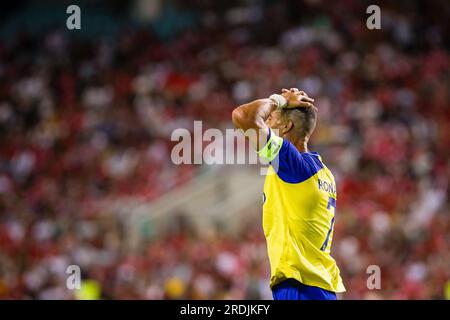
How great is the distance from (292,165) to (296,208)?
1.02 ft

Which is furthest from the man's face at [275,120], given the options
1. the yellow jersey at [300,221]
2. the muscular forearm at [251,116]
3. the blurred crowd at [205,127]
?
the blurred crowd at [205,127]

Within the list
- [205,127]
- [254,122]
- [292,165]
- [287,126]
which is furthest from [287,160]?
[205,127]

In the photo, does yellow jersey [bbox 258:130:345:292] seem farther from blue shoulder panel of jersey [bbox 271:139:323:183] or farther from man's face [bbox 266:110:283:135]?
man's face [bbox 266:110:283:135]

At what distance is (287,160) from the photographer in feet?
17.8

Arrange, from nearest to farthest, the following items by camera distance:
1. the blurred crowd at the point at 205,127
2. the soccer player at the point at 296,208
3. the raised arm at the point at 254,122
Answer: the raised arm at the point at 254,122 → the soccer player at the point at 296,208 → the blurred crowd at the point at 205,127

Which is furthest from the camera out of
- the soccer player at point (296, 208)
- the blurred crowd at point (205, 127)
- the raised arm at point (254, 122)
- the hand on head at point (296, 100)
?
the blurred crowd at point (205, 127)

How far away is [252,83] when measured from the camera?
1761cm

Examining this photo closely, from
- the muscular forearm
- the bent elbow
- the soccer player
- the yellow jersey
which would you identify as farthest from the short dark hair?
the bent elbow

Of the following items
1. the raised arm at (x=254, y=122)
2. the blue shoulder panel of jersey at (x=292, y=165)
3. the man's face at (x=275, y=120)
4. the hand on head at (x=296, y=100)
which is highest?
the hand on head at (x=296, y=100)

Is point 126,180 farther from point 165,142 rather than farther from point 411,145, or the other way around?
point 411,145

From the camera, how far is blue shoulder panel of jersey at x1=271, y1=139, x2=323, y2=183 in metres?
5.41

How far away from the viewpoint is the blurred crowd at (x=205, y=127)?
13.7 m

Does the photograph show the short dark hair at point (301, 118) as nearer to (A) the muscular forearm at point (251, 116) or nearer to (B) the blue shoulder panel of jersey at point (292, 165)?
(B) the blue shoulder panel of jersey at point (292, 165)

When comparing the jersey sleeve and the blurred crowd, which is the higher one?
the blurred crowd
